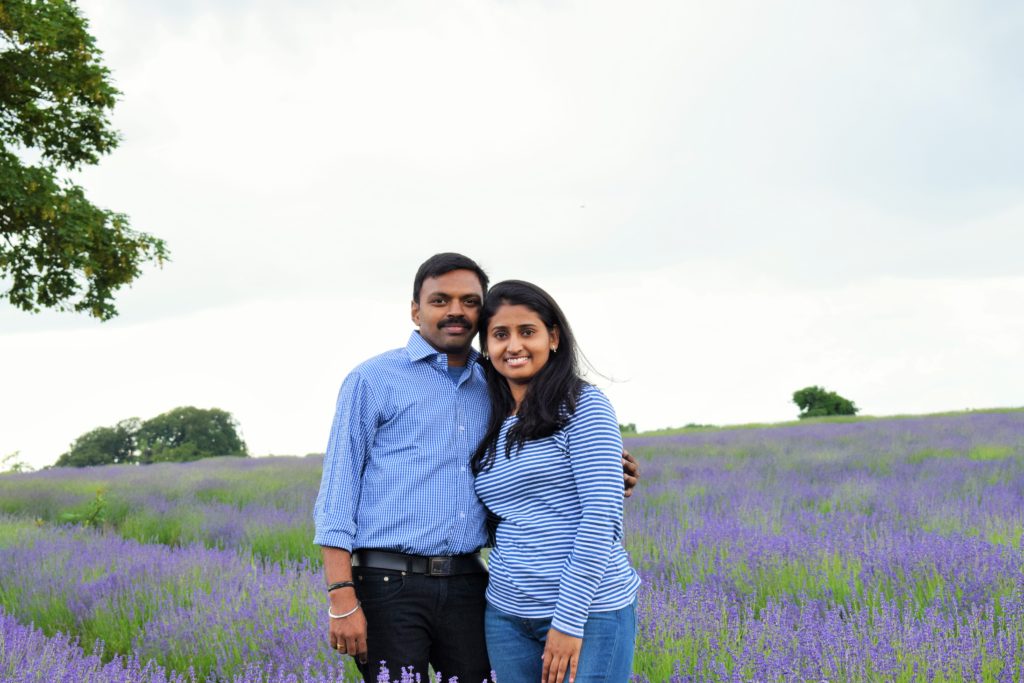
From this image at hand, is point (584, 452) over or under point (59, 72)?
under

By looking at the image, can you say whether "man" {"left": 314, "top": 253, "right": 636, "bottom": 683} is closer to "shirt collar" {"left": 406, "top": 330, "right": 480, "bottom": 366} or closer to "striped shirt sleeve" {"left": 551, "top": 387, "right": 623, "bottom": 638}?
"shirt collar" {"left": 406, "top": 330, "right": 480, "bottom": 366}

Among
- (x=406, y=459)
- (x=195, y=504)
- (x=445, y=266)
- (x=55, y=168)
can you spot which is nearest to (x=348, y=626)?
(x=406, y=459)

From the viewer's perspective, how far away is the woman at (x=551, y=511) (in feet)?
8.75

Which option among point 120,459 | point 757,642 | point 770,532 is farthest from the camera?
point 120,459

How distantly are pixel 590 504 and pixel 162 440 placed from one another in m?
34.0

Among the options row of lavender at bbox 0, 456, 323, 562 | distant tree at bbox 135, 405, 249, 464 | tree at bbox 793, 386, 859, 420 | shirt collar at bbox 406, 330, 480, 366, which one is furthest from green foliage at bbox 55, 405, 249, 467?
shirt collar at bbox 406, 330, 480, 366

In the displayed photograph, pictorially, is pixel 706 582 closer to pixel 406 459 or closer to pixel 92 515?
pixel 406 459

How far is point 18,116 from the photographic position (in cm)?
1451

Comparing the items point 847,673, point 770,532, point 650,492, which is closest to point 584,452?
point 847,673

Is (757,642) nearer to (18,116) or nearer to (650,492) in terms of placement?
(650,492)

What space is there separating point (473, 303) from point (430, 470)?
2.02ft

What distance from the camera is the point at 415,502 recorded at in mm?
3137

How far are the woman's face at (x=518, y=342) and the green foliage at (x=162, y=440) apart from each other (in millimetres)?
30467

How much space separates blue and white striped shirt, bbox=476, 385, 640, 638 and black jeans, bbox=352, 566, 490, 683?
24 centimetres
